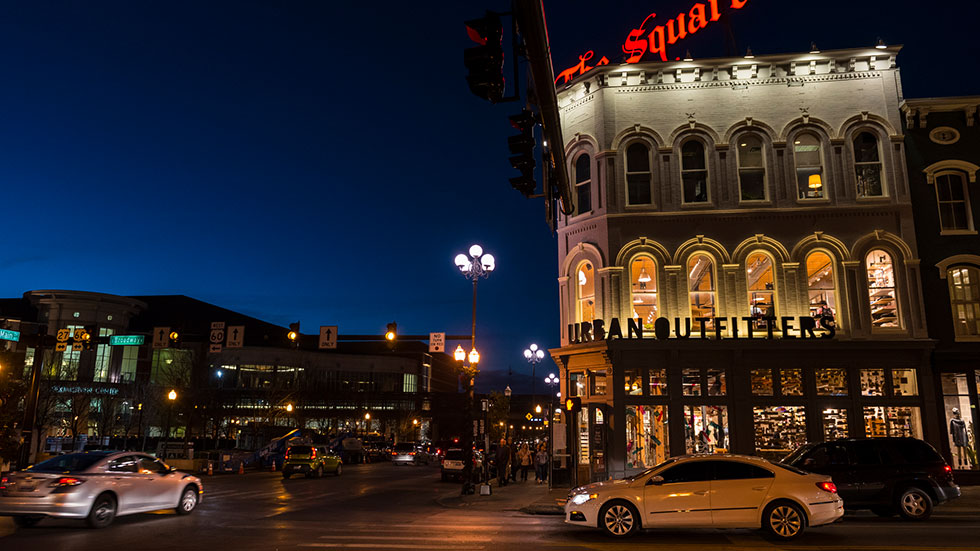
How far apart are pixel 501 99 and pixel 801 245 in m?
19.0

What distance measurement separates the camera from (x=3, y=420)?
25.3 meters

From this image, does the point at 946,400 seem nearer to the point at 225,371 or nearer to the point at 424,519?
the point at 424,519

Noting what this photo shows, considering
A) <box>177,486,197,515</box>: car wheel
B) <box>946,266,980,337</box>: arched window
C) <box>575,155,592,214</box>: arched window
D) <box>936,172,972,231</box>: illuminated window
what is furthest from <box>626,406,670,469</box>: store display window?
<box>177,486,197,515</box>: car wheel

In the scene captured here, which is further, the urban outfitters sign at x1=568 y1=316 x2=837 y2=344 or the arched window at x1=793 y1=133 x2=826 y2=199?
the arched window at x1=793 y1=133 x2=826 y2=199

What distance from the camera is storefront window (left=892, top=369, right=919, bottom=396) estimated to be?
23.0m

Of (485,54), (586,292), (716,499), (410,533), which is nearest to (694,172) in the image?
(586,292)

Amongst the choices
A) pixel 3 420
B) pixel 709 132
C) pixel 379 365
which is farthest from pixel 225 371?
pixel 709 132

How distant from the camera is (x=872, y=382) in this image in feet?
76.0

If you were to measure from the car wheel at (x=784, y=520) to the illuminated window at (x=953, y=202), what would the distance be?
1694cm

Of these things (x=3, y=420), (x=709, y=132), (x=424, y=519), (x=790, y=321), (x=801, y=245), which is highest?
(x=709, y=132)

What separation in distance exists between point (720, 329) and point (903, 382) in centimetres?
615

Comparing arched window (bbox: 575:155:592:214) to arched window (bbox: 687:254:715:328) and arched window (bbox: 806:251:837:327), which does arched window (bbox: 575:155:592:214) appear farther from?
arched window (bbox: 806:251:837:327)

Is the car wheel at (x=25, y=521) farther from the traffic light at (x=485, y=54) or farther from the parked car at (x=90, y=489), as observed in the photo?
the traffic light at (x=485, y=54)

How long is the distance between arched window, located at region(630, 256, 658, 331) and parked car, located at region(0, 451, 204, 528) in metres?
15.6
